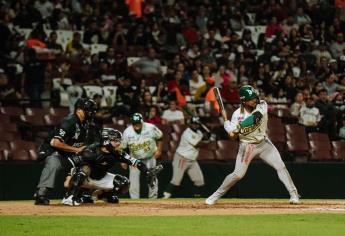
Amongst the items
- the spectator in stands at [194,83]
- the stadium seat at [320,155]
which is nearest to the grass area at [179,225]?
the stadium seat at [320,155]

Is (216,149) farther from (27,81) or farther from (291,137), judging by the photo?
(27,81)

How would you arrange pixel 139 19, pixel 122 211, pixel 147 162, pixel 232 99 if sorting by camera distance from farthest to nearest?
pixel 139 19
pixel 232 99
pixel 147 162
pixel 122 211

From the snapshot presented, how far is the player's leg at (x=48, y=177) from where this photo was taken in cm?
1448

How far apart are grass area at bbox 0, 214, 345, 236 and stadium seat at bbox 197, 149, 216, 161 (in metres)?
7.62

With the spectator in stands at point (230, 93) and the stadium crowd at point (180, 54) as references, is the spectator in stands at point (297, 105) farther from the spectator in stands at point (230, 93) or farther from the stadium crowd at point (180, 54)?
the spectator in stands at point (230, 93)

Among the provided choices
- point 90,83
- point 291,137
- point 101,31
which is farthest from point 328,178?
point 101,31

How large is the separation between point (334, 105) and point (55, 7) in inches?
312

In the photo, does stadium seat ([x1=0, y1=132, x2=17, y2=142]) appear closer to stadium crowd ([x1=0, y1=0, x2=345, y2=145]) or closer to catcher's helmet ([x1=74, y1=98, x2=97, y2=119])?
stadium crowd ([x1=0, y1=0, x2=345, y2=145])

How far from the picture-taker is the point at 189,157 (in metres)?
19.6

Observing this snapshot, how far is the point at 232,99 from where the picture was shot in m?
21.7

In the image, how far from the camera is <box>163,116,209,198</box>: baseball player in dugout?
19.6 m

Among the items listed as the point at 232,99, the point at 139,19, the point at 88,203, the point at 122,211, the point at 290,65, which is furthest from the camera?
the point at 139,19

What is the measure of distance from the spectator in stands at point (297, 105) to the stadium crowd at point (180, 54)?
3cm

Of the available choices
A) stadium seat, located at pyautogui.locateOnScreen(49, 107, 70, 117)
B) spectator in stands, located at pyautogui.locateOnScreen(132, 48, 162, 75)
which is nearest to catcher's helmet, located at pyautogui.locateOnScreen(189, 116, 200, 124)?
stadium seat, located at pyautogui.locateOnScreen(49, 107, 70, 117)
